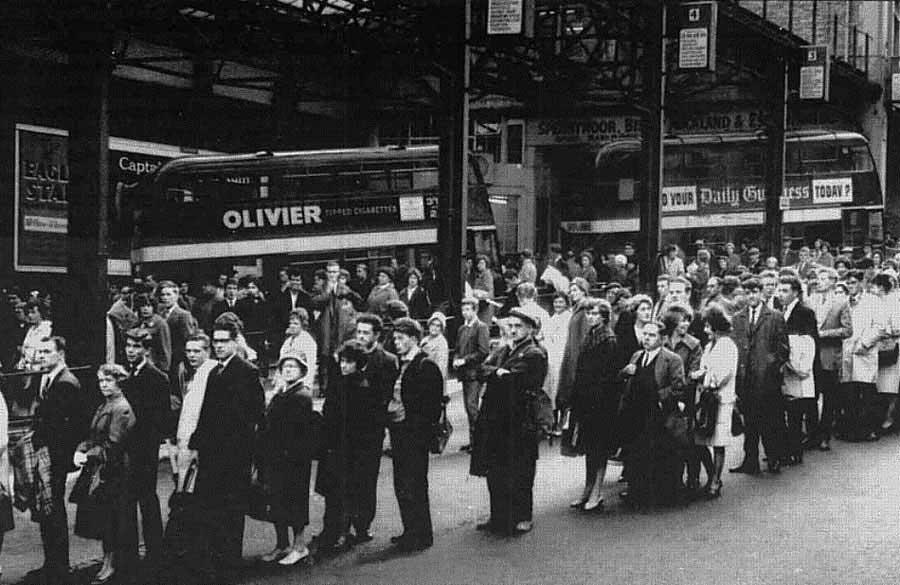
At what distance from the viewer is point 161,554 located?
8.59m

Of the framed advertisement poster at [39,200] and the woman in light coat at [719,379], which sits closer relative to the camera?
the woman in light coat at [719,379]

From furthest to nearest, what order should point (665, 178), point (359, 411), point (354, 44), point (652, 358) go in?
point (665, 178) → point (354, 44) → point (652, 358) → point (359, 411)

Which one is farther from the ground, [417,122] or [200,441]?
[417,122]

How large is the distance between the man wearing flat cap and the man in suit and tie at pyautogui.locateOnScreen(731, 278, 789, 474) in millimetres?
3067

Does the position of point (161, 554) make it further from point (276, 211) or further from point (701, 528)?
point (276, 211)

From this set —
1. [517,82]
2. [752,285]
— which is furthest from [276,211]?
[752,285]

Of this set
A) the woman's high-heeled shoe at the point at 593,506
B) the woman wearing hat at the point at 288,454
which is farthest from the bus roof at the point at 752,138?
the woman wearing hat at the point at 288,454

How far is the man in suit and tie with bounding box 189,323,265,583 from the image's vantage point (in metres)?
8.27

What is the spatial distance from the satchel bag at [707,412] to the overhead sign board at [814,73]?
19.2 m

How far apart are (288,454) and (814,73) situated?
2288cm

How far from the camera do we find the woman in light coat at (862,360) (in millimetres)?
13477

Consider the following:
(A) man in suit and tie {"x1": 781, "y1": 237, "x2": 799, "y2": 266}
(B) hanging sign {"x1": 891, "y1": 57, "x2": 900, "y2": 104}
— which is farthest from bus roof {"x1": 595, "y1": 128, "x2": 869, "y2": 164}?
(A) man in suit and tie {"x1": 781, "y1": 237, "x2": 799, "y2": 266}

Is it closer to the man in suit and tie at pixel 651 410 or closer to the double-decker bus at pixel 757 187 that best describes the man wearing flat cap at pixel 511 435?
the man in suit and tie at pixel 651 410

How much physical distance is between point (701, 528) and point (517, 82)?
52.9ft
